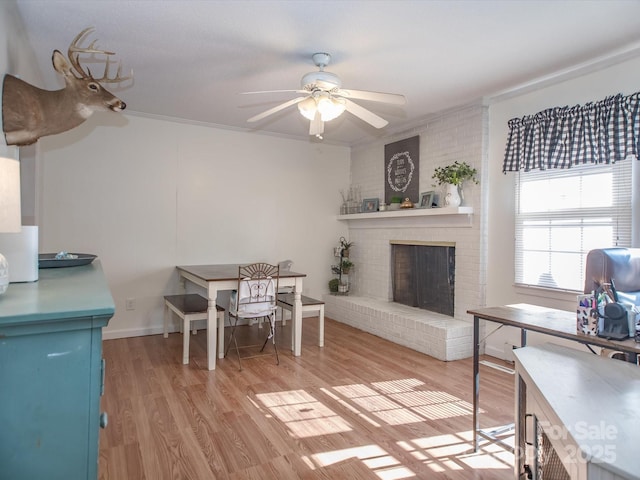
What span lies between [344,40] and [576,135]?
6.42 ft

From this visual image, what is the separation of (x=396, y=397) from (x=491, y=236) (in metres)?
1.90

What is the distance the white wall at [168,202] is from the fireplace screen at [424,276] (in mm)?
1209

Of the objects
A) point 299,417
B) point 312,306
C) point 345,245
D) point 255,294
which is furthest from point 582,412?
point 345,245

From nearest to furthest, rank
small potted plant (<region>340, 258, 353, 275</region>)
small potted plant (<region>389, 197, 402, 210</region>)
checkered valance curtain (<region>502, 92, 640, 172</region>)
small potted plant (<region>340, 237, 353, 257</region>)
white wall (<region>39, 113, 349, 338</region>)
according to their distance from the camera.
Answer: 1. checkered valance curtain (<region>502, 92, 640, 172</region>)
2. white wall (<region>39, 113, 349, 338</region>)
3. small potted plant (<region>389, 197, 402, 210</region>)
4. small potted plant (<region>340, 258, 353, 275</region>)
5. small potted plant (<region>340, 237, 353, 257</region>)

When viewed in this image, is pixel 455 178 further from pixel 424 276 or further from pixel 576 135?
pixel 424 276

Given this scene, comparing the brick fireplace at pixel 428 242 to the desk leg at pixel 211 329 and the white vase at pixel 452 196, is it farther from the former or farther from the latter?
the desk leg at pixel 211 329

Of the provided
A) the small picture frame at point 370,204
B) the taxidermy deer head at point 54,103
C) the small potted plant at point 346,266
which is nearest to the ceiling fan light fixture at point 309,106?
the taxidermy deer head at point 54,103

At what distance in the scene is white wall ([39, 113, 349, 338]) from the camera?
418 cm

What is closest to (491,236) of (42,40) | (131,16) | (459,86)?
(459,86)

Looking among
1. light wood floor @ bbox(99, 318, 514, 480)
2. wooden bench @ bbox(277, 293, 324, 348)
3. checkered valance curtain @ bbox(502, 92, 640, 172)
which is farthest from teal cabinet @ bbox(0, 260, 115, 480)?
checkered valance curtain @ bbox(502, 92, 640, 172)

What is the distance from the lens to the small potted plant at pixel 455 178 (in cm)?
392

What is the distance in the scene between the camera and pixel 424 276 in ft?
15.1

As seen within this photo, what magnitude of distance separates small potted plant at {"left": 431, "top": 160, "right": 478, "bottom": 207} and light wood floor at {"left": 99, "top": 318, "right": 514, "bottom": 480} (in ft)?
5.30

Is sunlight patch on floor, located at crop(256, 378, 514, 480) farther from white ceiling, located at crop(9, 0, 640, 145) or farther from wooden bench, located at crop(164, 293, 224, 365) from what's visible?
white ceiling, located at crop(9, 0, 640, 145)
